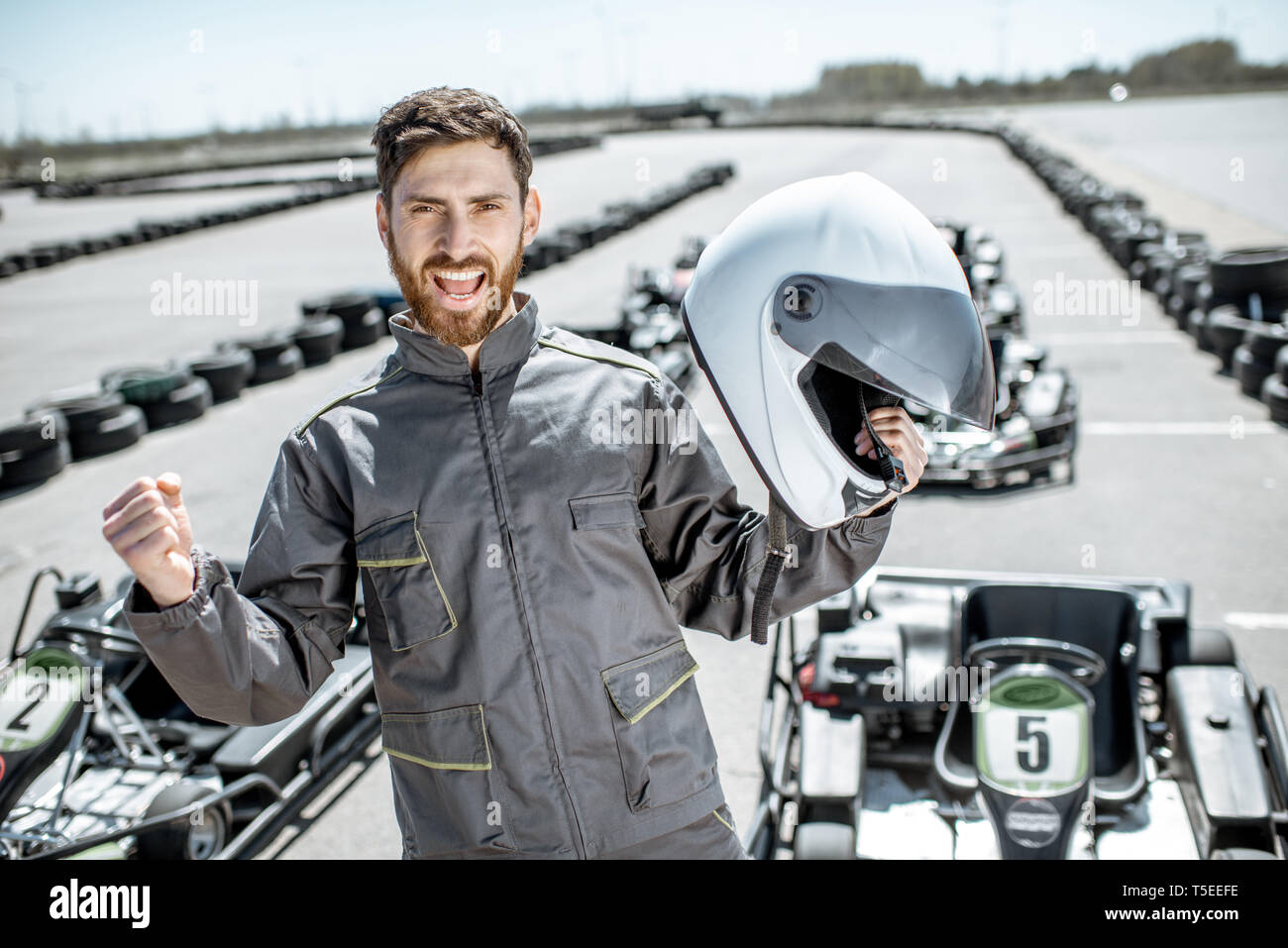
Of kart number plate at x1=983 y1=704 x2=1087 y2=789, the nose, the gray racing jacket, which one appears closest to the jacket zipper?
the gray racing jacket

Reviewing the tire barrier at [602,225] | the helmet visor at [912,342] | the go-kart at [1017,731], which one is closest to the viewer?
the helmet visor at [912,342]

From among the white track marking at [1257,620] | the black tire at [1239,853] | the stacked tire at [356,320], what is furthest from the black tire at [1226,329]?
the stacked tire at [356,320]

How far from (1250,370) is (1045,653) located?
6.42 meters

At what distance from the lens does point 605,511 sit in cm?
145

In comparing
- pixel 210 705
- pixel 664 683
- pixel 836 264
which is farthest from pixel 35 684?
pixel 836 264

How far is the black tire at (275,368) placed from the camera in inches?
413

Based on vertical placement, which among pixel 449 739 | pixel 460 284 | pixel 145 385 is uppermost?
pixel 460 284

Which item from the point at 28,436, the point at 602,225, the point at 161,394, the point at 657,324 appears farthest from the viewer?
the point at 602,225

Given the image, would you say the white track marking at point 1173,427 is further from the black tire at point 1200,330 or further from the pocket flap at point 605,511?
the pocket flap at point 605,511

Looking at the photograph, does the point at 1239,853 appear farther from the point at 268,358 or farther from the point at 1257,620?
the point at 268,358

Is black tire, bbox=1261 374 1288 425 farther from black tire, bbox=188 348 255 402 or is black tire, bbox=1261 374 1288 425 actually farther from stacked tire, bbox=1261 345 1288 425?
black tire, bbox=188 348 255 402

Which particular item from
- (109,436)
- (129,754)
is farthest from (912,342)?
(109,436)
